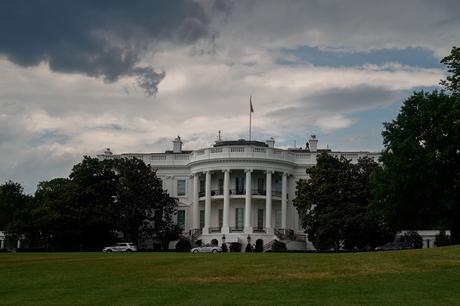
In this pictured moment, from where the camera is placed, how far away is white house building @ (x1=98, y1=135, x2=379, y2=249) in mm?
77000

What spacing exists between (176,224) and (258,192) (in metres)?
10.0

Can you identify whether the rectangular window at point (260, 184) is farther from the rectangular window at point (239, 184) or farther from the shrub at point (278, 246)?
the shrub at point (278, 246)

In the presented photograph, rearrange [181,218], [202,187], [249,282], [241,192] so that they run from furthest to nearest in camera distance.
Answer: [181,218], [202,187], [241,192], [249,282]

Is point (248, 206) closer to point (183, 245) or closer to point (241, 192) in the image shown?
point (241, 192)

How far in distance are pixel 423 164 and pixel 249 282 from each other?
31362 mm

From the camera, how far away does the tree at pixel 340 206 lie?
61719mm

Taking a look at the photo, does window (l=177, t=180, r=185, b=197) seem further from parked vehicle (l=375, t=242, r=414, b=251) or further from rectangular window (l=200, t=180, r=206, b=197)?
parked vehicle (l=375, t=242, r=414, b=251)

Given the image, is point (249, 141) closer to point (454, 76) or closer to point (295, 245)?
point (295, 245)

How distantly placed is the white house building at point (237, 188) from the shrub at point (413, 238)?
1090cm

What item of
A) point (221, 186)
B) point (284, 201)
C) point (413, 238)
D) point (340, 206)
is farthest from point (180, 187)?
point (413, 238)

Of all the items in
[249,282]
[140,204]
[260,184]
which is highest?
[260,184]

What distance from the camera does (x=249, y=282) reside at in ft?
77.6

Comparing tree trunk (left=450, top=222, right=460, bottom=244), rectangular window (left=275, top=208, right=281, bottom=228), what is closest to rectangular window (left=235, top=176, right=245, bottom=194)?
rectangular window (left=275, top=208, right=281, bottom=228)

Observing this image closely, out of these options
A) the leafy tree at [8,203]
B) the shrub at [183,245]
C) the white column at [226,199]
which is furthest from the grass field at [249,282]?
the leafy tree at [8,203]
